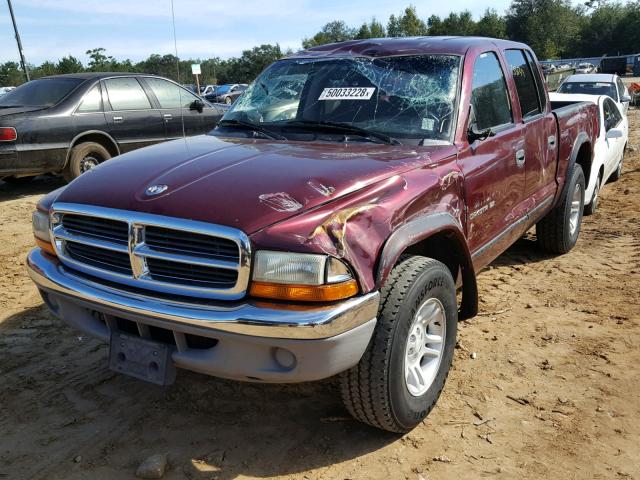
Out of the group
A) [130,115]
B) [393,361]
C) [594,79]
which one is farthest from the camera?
[594,79]

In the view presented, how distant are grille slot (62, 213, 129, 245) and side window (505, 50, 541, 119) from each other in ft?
9.86

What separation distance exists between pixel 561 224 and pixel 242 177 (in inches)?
144

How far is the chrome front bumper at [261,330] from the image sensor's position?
2.24 meters

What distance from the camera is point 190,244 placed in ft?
7.87

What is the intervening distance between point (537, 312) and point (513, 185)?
1.05 meters

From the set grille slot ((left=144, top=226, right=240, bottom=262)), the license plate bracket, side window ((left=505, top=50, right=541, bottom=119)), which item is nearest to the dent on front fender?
grille slot ((left=144, top=226, right=240, bottom=262))

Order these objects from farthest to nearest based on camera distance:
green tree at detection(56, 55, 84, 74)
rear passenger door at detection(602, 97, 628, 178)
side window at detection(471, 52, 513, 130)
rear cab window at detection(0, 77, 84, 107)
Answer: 1. green tree at detection(56, 55, 84, 74)
2. rear cab window at detection(0, 77, 84, 107)
3. rear passenger door at detection(602, 97, 628, 178)
4. side window at detection(471, 52, 513, 130)

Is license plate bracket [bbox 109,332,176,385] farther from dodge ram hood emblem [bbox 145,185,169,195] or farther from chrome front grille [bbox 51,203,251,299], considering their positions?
dodge ram hood emblem [bbox 145,185,169,195]

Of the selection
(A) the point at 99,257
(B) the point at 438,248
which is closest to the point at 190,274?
(A) the point at 99,257

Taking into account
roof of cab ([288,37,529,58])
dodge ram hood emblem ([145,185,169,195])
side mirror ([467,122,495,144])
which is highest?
roof of cab ([288,37,529,58])

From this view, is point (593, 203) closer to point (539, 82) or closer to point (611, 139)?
point (611, 139)

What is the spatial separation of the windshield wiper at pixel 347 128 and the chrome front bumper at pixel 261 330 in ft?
3.89

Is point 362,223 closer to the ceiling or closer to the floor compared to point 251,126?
closer to the floor

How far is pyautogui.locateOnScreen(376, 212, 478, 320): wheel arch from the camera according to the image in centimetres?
247
